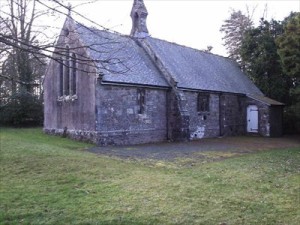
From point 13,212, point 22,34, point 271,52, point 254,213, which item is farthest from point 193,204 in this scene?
point 271,52

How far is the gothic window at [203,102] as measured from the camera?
26.9 m

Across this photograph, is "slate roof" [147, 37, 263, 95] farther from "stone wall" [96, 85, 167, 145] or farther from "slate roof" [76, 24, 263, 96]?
"stone wall" [96, 85, 167, 145]

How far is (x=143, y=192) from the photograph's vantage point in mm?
8883

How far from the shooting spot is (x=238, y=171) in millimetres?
11828

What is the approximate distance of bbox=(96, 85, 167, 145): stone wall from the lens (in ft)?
67.7

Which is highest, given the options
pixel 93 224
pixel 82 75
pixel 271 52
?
pixel 271 52

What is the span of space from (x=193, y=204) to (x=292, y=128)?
29.1 meters

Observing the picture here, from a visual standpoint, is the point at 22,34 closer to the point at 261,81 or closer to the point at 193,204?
the point at 193,204

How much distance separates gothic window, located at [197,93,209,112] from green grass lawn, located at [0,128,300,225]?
1321 cm

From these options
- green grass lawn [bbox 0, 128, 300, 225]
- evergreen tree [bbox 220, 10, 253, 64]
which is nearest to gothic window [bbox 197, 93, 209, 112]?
green grass lawn [bbox 0, 128, 300, 225]

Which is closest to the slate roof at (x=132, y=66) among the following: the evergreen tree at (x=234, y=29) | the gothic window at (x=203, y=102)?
the gothic window at (x=203, y=102)

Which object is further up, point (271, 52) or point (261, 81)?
point (271, 52)

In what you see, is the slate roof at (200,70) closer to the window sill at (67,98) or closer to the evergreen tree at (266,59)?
the evergreen tree at (266,59)

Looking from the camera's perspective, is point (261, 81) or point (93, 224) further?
point (261, 81)
